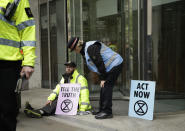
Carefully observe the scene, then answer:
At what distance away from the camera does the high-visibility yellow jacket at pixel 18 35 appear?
2060 mm

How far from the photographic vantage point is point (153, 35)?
20.6 feet

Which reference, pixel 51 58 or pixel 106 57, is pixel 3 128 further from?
pixel 51 58

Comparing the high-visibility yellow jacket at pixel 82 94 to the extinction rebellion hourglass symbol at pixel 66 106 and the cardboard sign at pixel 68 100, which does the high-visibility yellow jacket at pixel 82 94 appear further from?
the extinction rebellion hourglass symbol at pixel 66 106

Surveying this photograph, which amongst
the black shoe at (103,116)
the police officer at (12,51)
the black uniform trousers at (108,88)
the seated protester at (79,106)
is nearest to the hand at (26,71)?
the police officer at (12,51)

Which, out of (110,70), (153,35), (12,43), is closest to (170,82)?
(153,35)

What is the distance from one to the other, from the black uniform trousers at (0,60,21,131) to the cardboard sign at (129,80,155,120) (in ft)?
8.66

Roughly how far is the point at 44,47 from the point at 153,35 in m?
4.57

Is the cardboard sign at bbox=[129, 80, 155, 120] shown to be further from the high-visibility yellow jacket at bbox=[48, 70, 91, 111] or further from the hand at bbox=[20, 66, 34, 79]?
the hand at bbox=[20, 66, 34, 79]

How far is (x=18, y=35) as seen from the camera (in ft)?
7.15

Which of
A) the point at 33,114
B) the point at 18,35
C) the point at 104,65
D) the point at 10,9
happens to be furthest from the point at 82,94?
the point at 10,9

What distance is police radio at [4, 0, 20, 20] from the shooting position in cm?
207

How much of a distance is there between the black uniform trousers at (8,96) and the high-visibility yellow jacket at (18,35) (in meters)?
0.09

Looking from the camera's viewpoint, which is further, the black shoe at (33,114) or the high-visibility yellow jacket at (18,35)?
the black shoe at (33,114)

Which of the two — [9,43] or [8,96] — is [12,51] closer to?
[9,43]
